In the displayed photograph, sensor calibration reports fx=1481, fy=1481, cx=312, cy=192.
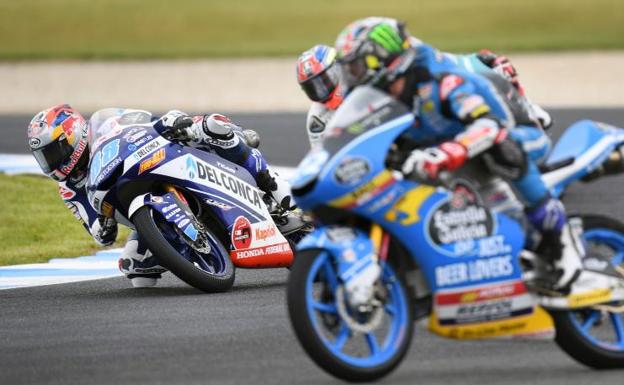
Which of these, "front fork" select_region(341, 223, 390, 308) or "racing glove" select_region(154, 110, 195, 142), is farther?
"racing glove" select_region(154, 110, 195, 142)

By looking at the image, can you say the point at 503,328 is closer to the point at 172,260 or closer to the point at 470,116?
the point at 470,116

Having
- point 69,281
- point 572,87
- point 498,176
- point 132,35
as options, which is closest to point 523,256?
point 498,176

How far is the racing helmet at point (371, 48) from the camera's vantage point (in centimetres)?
704

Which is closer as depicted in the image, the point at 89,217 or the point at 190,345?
the point at 190,345

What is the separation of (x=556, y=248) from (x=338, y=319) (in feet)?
3.89

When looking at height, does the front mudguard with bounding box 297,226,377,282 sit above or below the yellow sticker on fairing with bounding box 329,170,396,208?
below

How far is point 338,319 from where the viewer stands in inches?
269

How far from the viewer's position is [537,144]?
7551 mm

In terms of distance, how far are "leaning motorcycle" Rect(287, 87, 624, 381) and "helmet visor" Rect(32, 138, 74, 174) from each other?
12.7 feet

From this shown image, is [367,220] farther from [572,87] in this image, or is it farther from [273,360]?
[572,87]

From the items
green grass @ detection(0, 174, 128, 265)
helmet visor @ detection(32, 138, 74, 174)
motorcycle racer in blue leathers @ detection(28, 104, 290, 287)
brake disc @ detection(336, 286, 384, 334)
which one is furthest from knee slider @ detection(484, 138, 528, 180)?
green grass @ detection(0, 174, 128, 265)

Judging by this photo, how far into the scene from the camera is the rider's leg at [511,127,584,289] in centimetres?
719

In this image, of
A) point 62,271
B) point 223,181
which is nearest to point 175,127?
point 223,181

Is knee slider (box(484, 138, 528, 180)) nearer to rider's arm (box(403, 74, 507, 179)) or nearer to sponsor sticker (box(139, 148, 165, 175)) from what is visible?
rider's arm (box(403, 74, 507, 179))
